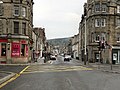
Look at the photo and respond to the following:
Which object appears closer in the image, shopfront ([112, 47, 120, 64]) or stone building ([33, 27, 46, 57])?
shopfront ([112, 47, 120, 64])

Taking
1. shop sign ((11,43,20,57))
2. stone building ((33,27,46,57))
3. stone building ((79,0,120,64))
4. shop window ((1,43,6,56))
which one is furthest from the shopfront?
stone building ((33,27,46,57))

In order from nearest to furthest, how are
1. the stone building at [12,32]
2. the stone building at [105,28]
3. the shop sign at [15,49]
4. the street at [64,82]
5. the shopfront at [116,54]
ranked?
the street at [64,82]
the stone building at [12,32]
the shop sign at [15,49]
the stone building at [105,28]
the shopfront at [116,54]

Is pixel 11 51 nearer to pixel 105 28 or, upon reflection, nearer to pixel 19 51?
pixel 19 51

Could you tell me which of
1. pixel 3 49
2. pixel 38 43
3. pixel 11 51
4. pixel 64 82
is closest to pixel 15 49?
pixel 11 51

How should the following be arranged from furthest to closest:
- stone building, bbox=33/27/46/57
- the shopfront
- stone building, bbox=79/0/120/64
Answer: stone building, bbox=33/27/46/57 → the shopfront → stone building, bbox=79/0/120/64

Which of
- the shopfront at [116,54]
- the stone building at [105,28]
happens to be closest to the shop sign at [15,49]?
the stone building at [105,28]

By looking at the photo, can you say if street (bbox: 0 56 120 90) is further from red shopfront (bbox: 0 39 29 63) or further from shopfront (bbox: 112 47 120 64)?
shopfront (bbox: 112 47 120 64)

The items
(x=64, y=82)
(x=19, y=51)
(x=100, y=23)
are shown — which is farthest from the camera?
(x=100, y=23)

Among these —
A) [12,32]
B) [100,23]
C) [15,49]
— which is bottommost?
[15,49]

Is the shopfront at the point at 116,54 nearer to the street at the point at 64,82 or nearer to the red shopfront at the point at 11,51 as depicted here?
the red shopfront at the point at 11,51

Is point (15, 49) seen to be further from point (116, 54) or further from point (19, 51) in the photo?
point (116, 54)

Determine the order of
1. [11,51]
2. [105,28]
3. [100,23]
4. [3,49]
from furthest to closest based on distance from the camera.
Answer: [100,23], [105,28], [3,49], [11,51]

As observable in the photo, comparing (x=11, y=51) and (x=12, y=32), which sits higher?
(x=12, y=32)

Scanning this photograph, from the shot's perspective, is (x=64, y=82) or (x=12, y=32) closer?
(x=64, y=82)
